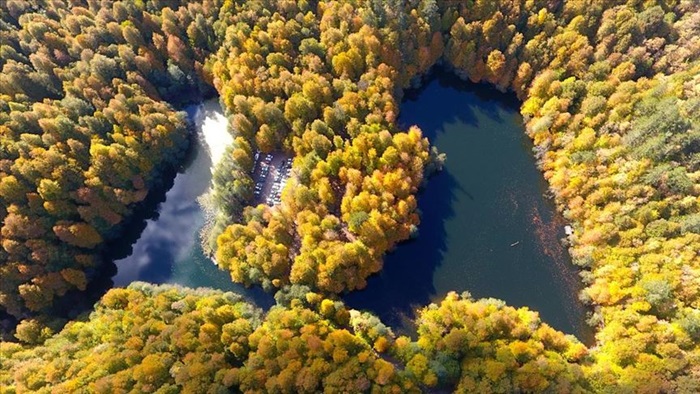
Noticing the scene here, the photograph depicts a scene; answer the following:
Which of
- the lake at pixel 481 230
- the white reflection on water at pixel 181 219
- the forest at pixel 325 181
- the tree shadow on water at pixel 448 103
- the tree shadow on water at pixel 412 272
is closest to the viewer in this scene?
the forest at pixel 325 181

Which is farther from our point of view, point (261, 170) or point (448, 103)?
point (448, 103)

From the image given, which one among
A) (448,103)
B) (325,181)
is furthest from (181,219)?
(448,103)

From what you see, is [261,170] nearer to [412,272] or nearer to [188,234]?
[188,234]

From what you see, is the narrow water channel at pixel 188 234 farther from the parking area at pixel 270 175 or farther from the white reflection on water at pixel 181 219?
the parking area at pixel 270 175

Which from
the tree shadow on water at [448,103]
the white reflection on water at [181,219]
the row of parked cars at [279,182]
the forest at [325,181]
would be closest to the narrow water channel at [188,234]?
the white reflection on water at [181,219]

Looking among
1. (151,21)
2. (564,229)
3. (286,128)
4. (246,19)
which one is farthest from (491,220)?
(151,21)

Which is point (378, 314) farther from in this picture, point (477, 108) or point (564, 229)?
point (477, 108)
